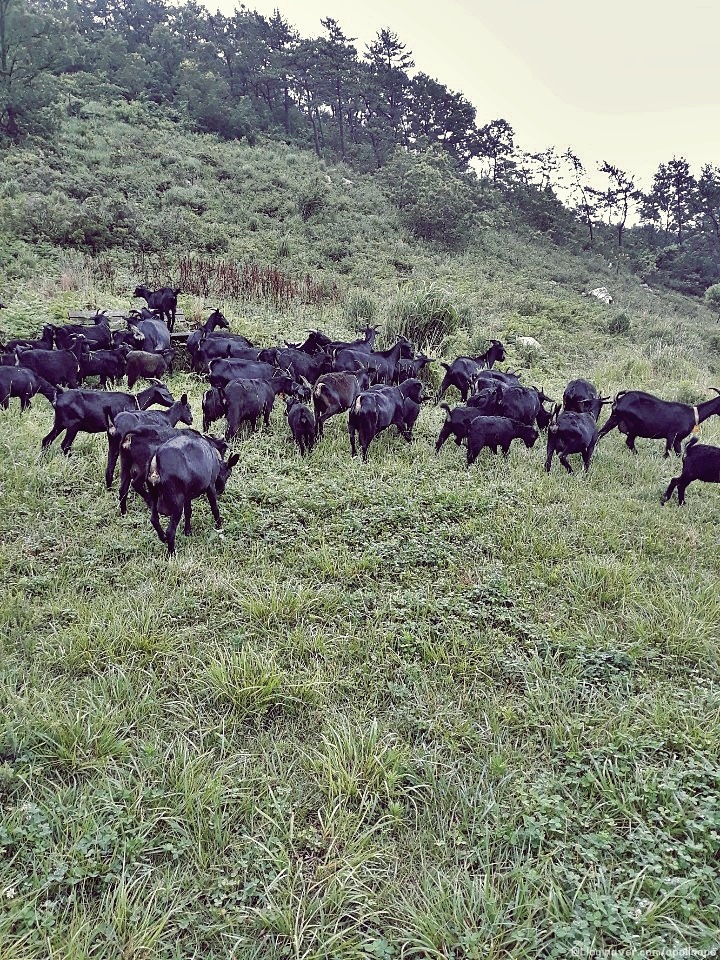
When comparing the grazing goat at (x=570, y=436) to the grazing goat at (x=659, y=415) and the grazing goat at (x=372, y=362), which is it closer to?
the grazing goat at (x=659, y=415)

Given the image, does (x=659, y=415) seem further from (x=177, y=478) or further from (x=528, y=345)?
(x=528, y=345)

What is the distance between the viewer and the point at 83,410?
648 cm

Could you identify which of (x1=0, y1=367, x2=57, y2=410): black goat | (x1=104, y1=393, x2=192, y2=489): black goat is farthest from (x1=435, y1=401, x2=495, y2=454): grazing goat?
(x1=0, y1=367, x2=57, y2=410): black goat

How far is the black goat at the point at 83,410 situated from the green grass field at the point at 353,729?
0.80 meters

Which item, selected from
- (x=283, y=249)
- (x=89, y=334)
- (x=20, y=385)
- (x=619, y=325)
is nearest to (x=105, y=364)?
(x=89, y=334)

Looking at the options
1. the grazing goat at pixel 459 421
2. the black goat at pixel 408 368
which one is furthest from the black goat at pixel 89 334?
the grazing goat at pixel 459 421

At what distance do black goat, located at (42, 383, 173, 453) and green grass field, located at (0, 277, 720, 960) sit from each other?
0.80 m

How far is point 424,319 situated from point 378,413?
8334 mm

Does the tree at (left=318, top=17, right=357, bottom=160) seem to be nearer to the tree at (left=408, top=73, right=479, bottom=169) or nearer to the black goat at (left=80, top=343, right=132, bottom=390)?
the tree at (left=408, top=73, right=479, bottom=169)

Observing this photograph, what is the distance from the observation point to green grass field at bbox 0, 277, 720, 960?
90.2 inches

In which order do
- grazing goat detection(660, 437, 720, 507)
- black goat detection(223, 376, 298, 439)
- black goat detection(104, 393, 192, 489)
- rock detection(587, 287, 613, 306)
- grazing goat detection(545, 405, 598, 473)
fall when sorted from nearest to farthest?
black goat detection(104, 393, 192, 489), grazing goat detection(660, 437, 720, 507), grazing goat detection(545, 405, 598, 473), black goat detection(223, 376, 298, 439), rock detection(587, 287, 613, 306)

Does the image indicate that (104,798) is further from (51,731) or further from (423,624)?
(423,624)

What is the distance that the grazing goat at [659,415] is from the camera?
7641 millimetres

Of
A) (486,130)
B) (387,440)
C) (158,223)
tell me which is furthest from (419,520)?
(486,130)
